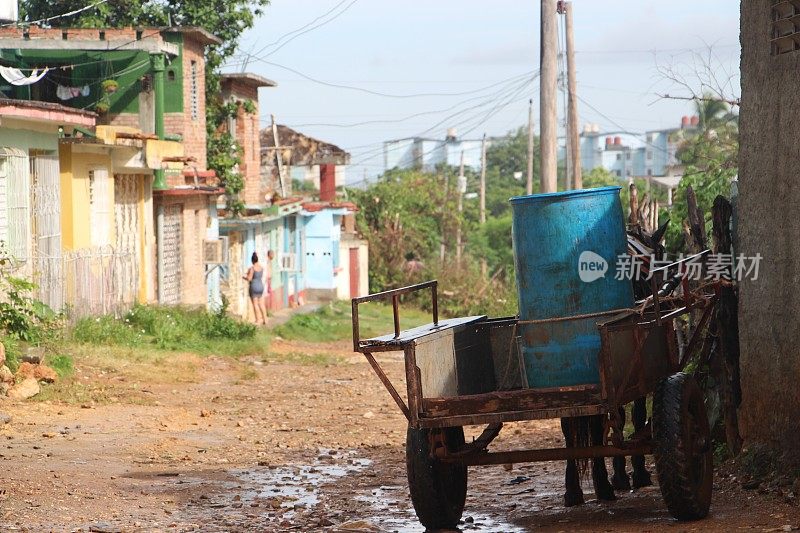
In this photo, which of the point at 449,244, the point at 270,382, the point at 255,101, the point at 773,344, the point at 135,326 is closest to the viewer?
the point at 773,344

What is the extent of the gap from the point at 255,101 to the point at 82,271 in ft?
55.2

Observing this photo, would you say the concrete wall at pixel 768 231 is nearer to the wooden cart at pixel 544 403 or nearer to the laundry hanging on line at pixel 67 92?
the wooden cart at pixel 544 403

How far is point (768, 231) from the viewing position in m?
7.93

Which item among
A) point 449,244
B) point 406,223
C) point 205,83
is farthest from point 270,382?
point 449,244

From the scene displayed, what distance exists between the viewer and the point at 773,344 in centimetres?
788


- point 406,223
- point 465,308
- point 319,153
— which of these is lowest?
Answer: point 465,308

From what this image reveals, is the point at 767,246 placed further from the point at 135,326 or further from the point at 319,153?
the point at 319,153

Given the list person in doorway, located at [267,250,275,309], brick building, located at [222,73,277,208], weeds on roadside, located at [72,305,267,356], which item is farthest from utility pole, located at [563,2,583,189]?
person in doorway, located at [267,250,275,309]

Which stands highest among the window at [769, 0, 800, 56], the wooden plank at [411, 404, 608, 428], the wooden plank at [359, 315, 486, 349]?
the window at [769, 0, 800, 56]

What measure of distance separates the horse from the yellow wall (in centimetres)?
1233

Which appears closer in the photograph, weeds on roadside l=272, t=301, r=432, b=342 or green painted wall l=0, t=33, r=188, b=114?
green painted wall l=0, t=33, r=188, b=114

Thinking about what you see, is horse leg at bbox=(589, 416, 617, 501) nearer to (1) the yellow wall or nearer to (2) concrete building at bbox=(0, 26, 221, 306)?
(1) the yellow wall

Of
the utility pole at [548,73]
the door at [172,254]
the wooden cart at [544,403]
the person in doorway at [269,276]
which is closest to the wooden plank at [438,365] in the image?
the wooden cart at [544,403]

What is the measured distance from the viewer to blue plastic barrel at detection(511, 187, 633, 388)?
7148 mm
